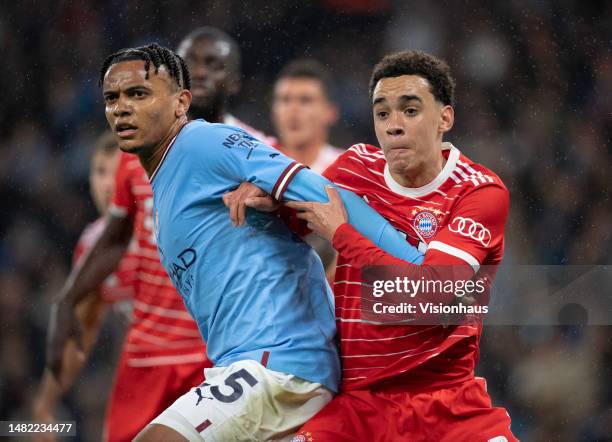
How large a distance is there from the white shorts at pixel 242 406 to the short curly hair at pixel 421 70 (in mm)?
882

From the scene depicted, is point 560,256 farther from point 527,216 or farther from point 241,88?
point 241,88

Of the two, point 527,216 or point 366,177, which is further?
point 527,216

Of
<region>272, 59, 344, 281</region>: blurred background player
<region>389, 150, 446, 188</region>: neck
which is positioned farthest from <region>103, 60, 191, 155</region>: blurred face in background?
<region>272, 59, 344, 281</region>: blurred background player

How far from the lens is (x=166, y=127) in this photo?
9.02 feet

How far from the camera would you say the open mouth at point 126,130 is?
271 centimetres

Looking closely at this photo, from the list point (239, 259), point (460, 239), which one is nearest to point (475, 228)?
point (460, 239)

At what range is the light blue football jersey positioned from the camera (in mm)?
2557

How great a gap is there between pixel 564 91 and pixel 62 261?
2.99 meters

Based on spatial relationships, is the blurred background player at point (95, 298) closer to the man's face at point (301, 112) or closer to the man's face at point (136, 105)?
A: the man's face at point (301, 112)

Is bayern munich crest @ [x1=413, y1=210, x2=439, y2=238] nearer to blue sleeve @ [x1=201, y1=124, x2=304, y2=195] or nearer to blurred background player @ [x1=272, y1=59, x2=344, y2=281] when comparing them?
blue sleeve @ [x1=201, y1=124, x2=304, y2=195]

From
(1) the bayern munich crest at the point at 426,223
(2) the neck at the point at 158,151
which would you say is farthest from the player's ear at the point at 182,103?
(1) the bayern munich crest at the point at 426,223

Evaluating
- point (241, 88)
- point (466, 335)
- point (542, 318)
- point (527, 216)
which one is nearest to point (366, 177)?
point (466, 335)

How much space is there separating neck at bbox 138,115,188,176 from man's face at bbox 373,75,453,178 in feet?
1.82

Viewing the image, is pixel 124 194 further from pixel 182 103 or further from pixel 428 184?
pixel 428 184
